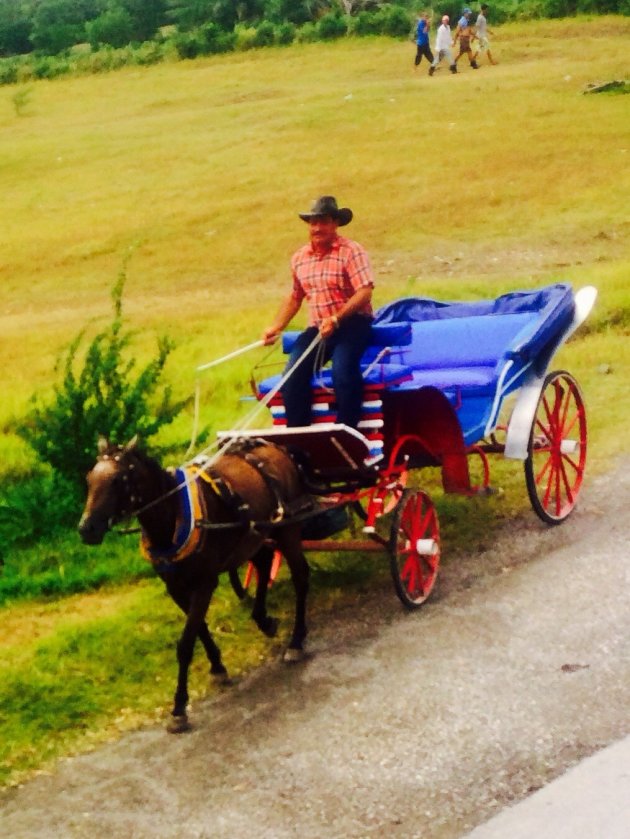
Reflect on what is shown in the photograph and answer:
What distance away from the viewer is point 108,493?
20.4 ft

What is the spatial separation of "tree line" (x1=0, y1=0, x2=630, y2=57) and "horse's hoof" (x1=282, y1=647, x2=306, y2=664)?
39.9m

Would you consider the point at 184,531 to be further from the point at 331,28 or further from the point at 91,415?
the point at 331,28

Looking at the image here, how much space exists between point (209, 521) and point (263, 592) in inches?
39.7

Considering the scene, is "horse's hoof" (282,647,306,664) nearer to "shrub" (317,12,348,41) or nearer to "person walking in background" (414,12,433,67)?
"person walking in background" (414,12,433,67)

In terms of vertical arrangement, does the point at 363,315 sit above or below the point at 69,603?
above

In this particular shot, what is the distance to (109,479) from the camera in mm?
6223

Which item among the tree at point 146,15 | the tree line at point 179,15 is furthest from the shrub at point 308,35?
the tree at point 146,15

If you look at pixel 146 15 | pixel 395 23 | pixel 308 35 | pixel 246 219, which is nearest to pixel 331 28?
pixel 308 35

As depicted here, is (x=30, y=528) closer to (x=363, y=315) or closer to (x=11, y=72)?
(x=363, y=315)

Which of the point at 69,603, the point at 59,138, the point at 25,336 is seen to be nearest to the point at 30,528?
the point at 69,603

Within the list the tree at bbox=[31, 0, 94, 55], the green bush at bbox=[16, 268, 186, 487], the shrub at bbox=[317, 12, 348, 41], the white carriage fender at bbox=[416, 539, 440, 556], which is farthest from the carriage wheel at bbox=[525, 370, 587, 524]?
the tree at bbox=[31, 0, 94, 55]

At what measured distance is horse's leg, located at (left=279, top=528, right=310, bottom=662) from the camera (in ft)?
23.9

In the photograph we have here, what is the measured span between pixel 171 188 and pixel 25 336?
11.4 meters

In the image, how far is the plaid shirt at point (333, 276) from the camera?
7867mm
